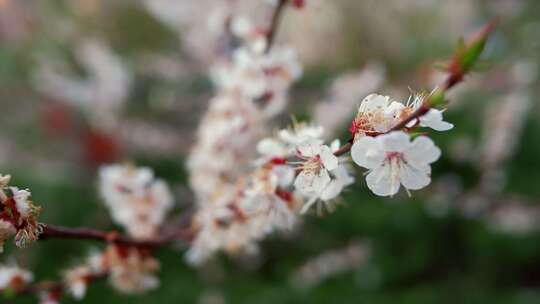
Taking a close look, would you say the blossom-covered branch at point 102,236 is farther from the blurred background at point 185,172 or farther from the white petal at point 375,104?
the blurred background at point 185,172

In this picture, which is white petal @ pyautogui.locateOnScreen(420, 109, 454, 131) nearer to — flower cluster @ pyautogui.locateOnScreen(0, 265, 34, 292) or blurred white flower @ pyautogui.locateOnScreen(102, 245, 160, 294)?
blurred white flower @ pyautogui.locateOnScreen(102, 245, 160, 294)

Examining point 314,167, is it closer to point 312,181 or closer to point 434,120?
point 312,181

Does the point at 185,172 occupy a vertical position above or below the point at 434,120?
above

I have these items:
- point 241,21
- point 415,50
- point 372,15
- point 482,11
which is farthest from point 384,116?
point 482,11

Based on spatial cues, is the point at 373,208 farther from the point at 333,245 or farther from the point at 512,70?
the point at 512,70

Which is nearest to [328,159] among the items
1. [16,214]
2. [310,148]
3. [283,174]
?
[310,148]

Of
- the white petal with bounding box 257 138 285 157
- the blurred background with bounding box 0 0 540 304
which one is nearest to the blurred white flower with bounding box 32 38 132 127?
the blurred background with bounding box 0 0 540 304
